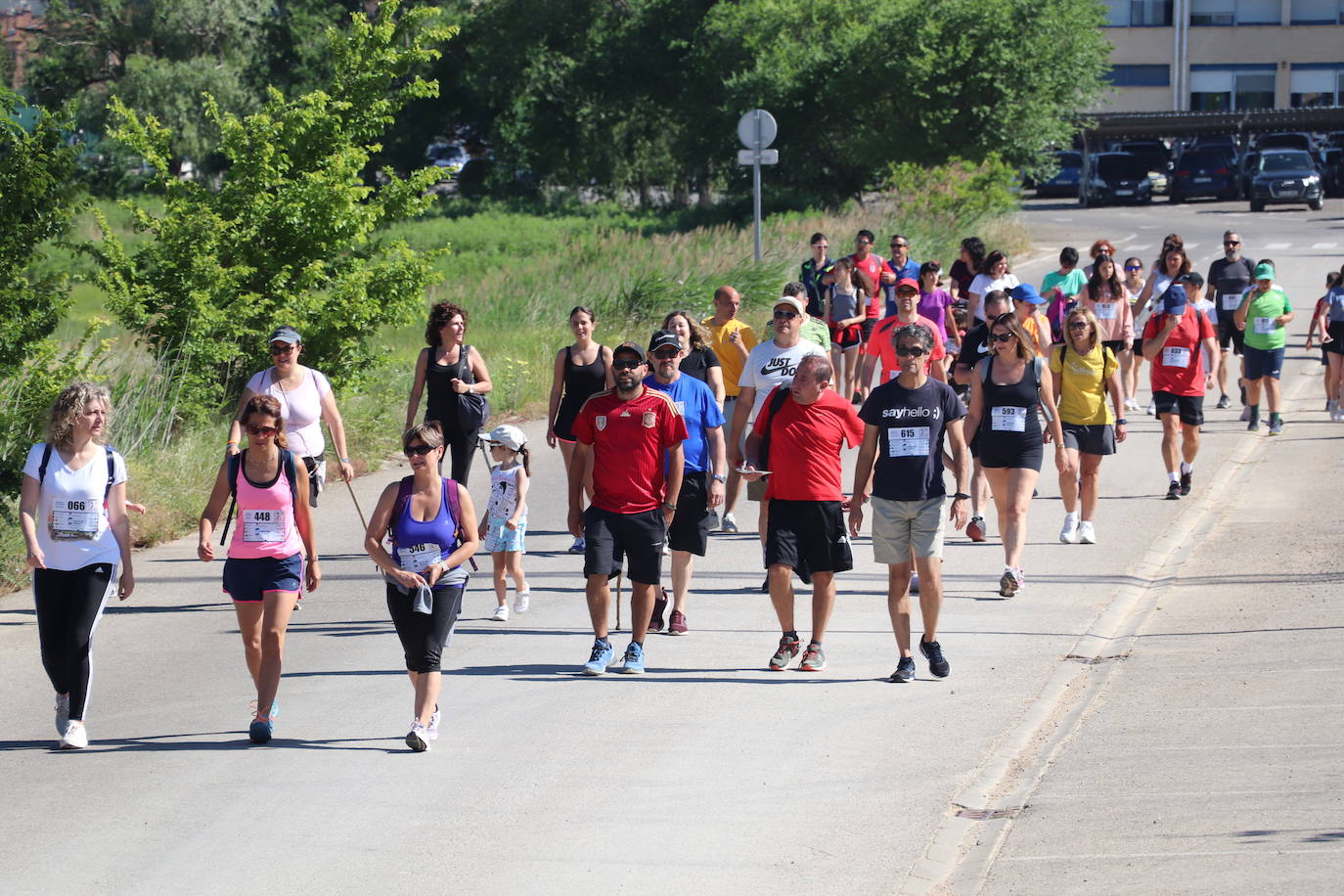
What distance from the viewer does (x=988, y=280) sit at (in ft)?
52.9

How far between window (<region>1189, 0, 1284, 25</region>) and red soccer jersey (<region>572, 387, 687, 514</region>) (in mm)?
80245

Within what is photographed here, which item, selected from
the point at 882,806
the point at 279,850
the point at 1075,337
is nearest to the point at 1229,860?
the point at 882,806

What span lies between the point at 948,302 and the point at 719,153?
3855 cm

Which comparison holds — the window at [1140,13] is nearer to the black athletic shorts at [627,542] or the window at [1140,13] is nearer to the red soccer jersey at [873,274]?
the red soccer jersey at [873,274]

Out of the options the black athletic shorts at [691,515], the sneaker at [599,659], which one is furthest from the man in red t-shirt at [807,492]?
the sneaker at [599,659]

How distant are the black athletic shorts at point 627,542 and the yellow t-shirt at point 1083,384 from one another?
4.68 meters

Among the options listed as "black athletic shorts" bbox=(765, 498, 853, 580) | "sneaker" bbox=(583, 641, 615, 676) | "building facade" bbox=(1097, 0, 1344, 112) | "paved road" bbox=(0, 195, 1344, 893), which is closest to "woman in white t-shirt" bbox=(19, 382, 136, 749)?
"paved road" bbox=(0, 195, 1344, 893)

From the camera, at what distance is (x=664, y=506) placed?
900cm

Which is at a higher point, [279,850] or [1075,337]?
[1075,337]

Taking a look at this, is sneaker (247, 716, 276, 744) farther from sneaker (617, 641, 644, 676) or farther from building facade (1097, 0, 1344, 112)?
building facade (1097, 0, 1344, 112)

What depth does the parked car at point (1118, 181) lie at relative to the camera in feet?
182

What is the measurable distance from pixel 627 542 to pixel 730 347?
3860 mm

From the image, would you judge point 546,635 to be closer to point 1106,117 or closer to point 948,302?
point 948,302

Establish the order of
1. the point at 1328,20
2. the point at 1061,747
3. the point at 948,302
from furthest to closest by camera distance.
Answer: the point at 1328,20 < the point at 948,302 < the point at 1061,747
